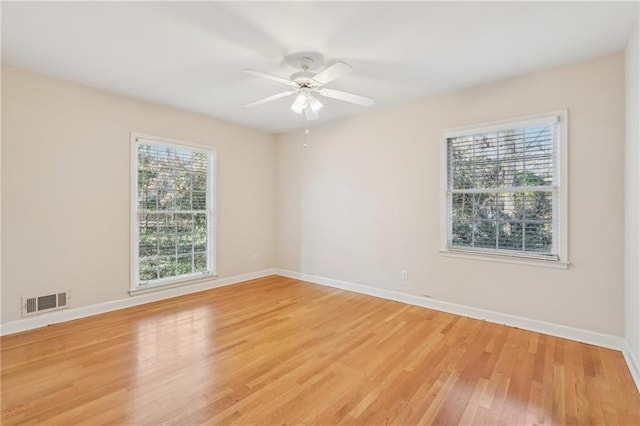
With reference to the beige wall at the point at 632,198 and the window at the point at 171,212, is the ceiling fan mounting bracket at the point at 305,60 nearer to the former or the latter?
the window at the point at 171,212

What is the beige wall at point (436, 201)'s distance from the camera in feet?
9.24

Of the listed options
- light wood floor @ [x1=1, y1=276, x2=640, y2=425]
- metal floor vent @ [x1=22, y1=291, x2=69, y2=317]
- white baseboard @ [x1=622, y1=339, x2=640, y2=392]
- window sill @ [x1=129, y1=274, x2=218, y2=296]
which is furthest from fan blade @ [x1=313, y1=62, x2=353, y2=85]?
metal floor vent @ [x1=22, y1=291, x2=69, y2=317]

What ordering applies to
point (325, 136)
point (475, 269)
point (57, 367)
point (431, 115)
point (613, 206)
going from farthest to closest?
point (325, 136), point (431, 115), point (475, 269), point (613, 206), point (57, 367)

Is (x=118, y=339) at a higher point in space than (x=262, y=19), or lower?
lower

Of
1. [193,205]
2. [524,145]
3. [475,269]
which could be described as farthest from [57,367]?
[524,145]

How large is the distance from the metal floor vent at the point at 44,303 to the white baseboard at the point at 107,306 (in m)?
0.06

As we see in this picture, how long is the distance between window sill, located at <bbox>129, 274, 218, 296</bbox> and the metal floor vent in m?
0.68

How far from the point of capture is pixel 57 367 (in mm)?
2420

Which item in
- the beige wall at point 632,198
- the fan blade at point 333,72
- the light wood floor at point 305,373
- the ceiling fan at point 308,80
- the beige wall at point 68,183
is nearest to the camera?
the light wood floor at point 305,373

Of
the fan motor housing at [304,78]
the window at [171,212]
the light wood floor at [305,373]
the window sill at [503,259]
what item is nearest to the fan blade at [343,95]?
the fan motor housing at [304,78]

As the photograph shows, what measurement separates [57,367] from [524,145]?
4.70m

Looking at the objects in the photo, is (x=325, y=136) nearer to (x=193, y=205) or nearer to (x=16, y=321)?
(x=193, y=205)

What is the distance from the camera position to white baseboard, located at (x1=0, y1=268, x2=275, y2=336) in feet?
10.2

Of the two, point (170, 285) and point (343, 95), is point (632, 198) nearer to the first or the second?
point (343, 95)
